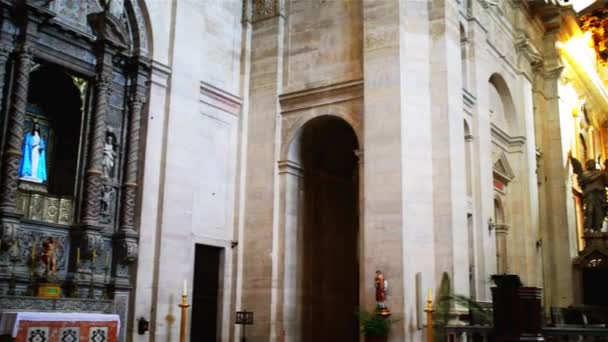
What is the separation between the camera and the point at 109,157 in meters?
13.5

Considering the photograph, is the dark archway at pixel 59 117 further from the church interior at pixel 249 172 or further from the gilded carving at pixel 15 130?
the gilded carving at pixel 15 130

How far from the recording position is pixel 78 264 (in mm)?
12430

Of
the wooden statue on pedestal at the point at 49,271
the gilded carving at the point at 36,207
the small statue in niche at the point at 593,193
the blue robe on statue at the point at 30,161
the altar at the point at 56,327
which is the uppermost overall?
the small statue in niche at the point at 593,193

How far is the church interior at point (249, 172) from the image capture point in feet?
40.3

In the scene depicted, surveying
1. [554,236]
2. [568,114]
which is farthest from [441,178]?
[568,114]

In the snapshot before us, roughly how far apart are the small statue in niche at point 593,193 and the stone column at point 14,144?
68.5 ft

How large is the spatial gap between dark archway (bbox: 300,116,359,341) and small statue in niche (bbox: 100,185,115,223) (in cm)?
534

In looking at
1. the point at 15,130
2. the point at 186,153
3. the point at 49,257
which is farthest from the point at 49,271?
the point at 186,153

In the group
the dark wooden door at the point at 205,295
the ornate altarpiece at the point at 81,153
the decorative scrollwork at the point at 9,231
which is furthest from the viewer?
the dark wooden door at the point at 205,295

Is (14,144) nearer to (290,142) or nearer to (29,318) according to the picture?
(29,318)

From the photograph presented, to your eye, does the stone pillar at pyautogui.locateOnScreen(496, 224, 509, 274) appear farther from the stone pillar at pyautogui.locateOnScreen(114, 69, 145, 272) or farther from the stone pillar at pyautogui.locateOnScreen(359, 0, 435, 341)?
the stone pillar at pyautogui.locateOnScreen(114, 69, 145, 272)

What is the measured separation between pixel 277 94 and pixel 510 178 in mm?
9189

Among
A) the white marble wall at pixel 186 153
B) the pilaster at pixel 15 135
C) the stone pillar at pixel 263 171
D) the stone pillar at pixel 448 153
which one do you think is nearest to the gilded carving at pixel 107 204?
the white marble wall at pixel 186 153

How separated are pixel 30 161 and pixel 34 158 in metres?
0.12
